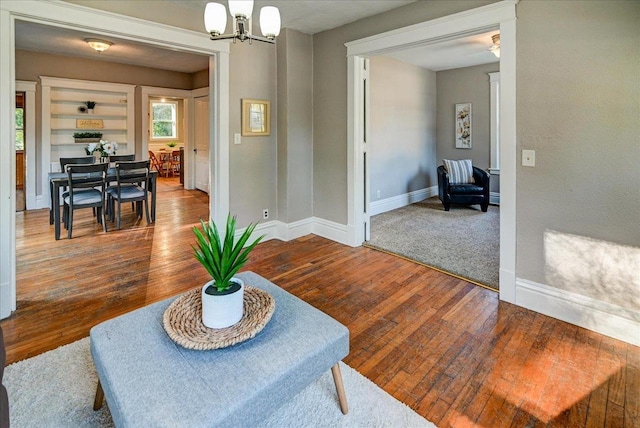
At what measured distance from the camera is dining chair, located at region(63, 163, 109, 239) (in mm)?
4359

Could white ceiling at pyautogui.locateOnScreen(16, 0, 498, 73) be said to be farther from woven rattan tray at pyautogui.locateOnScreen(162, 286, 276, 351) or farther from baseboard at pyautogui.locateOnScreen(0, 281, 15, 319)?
woven rattan tray at pyautogui.locateOnScreen(162, 286, 276, 351)

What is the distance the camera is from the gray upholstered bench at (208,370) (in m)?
1.13

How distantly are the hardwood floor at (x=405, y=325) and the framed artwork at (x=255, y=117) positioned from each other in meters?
1.37

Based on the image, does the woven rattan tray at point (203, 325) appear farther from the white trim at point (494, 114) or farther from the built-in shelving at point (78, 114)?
the built-in shelving at point (78, 114)

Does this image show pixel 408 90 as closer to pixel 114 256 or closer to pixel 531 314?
pixel 531 314

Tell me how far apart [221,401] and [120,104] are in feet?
24.4

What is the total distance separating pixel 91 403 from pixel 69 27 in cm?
280

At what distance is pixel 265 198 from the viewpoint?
4.39 meters

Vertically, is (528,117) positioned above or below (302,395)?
above

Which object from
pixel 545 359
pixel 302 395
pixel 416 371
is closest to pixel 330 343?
pixel 302 395

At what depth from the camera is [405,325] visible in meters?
2.43

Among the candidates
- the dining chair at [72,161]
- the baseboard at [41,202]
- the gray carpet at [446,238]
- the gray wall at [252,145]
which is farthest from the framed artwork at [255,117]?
the baseboard at [41,202]

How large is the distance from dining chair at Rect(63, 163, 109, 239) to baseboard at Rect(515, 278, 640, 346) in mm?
4867

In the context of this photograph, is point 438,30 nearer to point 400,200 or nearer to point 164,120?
point 400,200
